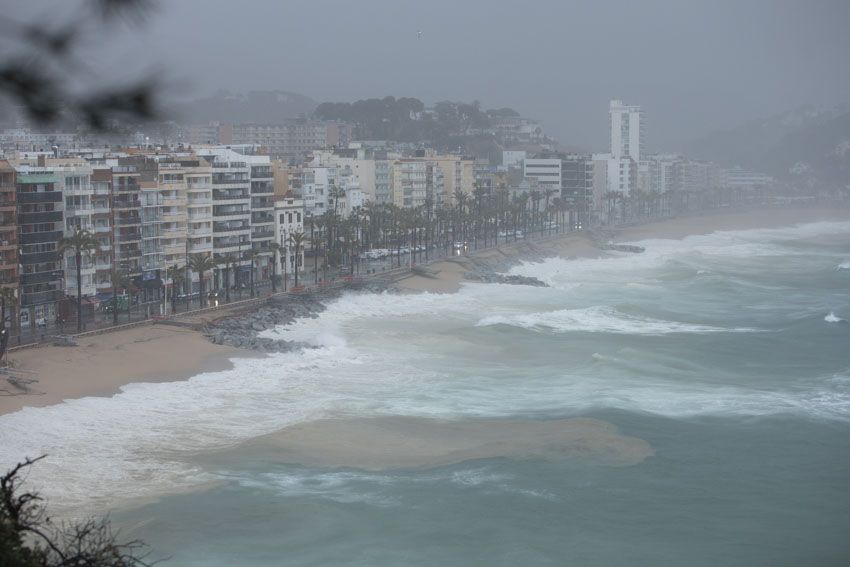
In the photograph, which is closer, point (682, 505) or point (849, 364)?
point (682, 505)

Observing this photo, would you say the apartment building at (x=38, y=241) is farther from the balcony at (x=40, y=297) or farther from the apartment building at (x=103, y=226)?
the apartment building at (x=103, y=226)

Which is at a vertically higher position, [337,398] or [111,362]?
[111,362]

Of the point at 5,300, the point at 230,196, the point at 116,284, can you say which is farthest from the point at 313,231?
the point at 5,300

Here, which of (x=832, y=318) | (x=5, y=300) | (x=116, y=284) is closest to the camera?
(x=5, y=300)

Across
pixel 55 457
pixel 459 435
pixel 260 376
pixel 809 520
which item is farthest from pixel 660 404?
pixel 55 457

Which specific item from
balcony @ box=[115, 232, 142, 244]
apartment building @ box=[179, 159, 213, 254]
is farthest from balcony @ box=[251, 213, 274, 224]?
balcony @ box=[115, 232, 142, 244]

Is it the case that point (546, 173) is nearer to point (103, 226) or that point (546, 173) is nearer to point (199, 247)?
point (199, 247)

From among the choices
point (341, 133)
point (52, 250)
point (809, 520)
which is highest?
point (341, 133)

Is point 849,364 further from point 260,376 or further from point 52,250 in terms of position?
point 52,250
